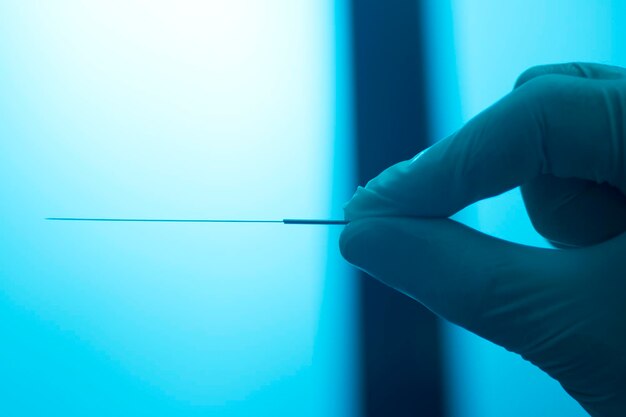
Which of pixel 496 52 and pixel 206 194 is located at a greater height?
pixel 496 52

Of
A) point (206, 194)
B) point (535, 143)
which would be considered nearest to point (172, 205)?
point (206, 194)

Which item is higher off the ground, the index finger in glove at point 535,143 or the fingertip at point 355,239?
the index finger in glove at point 535,143

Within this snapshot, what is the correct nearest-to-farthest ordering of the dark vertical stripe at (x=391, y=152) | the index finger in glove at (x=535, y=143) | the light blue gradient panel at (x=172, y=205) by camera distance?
the index finger in glove at (x=535, y=143), the light blue gradient panel at (x=172, y=205), the dark vertical stripe at (x=391, y=152)

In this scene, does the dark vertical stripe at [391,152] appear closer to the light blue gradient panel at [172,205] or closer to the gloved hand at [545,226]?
the light blue gradient panel at [172,205]

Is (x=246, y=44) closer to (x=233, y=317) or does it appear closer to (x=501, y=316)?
(x=233, y=317)

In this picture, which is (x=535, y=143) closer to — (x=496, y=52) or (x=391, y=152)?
(x=391, y=152)

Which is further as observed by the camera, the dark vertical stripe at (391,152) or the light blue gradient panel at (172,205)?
the dark vertical stripe at (391,152)

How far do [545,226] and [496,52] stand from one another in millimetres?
508

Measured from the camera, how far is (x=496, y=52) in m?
0.94

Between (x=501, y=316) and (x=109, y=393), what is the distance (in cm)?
73

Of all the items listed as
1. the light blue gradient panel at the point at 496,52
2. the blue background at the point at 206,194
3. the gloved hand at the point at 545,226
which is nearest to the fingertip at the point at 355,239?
the gloved hand at the point at 545,226

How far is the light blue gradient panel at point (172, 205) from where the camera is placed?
2.54 feet

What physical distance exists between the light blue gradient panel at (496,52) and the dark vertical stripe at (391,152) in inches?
1.9

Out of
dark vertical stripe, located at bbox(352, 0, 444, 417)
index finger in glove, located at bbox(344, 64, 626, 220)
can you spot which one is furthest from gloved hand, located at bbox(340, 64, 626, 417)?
dark vertical stripe, located at bbox(352, 0, 444, 417)
